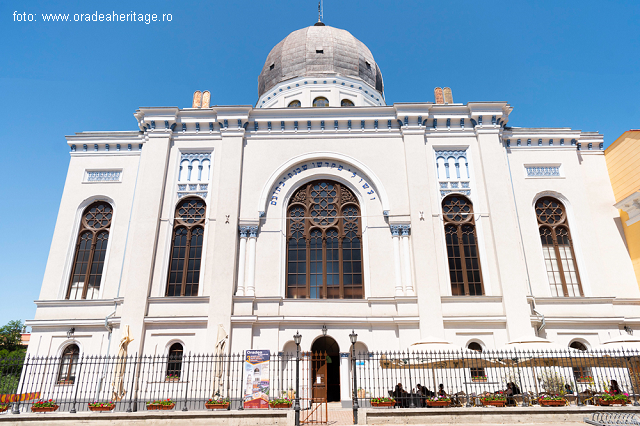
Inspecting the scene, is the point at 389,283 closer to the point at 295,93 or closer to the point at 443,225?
the point at 443,225

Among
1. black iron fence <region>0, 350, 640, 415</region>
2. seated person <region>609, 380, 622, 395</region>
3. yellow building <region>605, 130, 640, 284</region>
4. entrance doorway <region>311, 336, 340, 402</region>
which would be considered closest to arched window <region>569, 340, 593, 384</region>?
black iron fence <region>0, 350, 640, 415</region>

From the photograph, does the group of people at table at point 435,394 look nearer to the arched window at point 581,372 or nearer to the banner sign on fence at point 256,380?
the arched window at point 581,372

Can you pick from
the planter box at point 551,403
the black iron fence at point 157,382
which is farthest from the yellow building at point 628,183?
the black iron fence at point 157,382

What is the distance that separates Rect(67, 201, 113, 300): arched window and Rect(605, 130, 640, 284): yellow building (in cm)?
2605

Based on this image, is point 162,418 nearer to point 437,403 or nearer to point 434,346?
point 437,403

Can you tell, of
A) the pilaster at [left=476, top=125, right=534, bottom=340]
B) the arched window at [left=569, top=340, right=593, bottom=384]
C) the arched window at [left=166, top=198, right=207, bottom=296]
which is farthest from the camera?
the arched window at [left=166, top=198, right=207, bottom=296]

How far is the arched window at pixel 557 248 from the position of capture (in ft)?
67.3

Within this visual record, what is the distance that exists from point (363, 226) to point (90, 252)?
539 inches

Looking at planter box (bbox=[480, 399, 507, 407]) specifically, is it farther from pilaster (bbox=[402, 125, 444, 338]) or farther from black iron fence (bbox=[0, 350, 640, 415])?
pilaster (bbox=[402, 125, 444, 338])

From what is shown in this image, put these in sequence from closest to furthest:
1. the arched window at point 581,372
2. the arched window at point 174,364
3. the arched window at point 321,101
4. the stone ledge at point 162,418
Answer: the stone ledge at point 162,418 → the arched window at point 581,372 → the arched window at point 174,364 → the arched window at point 321,101

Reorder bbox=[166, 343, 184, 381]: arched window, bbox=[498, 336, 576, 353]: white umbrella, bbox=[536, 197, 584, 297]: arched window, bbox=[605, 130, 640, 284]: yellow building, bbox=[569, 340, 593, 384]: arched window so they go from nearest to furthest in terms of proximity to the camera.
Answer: bbox=[498, 336, 576, 353]: white umbrella, bbox=[569, 340, 593, 384]: arched window, bbox=[166, 343, 184, 381]: arched window, bbox=[536, 197, 584, 297]: arched window, bbox=[605, 130, 640, 284]: yellow building

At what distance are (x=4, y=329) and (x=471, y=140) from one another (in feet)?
185

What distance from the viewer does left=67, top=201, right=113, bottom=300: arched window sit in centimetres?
2064

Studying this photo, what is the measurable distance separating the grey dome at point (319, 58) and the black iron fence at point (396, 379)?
64.7 feet
